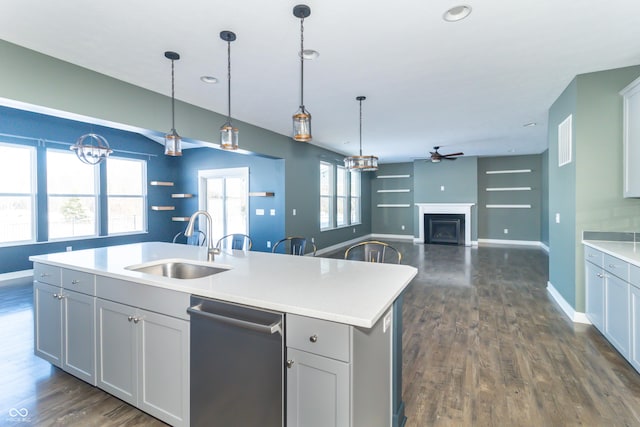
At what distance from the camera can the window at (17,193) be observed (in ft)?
18.1

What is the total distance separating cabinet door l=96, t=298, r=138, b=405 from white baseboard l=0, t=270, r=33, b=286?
15.5 ft

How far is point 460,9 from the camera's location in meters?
2.27

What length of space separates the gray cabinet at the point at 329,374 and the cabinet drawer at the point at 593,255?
280 centimetres

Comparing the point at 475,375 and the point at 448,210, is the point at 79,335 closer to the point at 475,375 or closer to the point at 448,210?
the point at 475,375

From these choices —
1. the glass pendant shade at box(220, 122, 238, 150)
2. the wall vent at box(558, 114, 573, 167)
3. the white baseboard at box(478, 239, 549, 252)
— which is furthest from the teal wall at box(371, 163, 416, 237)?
the glass pendant shade at box(220, 122, 238, 150)

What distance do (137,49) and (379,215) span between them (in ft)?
31.2

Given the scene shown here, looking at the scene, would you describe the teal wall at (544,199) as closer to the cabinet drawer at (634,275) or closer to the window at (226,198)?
the cabinet drawer at (634,275)

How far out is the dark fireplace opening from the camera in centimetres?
953

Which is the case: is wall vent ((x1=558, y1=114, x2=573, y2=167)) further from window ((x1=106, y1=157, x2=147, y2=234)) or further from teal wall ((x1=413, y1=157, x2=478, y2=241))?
window ((x1=106, y1=157, x2=147, y2=234))

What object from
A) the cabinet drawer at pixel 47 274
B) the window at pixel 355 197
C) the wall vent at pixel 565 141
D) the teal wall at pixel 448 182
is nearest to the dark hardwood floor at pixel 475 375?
the cabinet drawer at pixel 47 274

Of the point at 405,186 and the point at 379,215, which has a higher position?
the point at 405,186

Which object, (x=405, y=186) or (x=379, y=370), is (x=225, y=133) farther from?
(x=405, y=186)

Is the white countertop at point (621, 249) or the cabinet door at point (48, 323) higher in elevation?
the white countertop at point (621, 249)

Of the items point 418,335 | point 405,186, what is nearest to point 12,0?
point 418,335
